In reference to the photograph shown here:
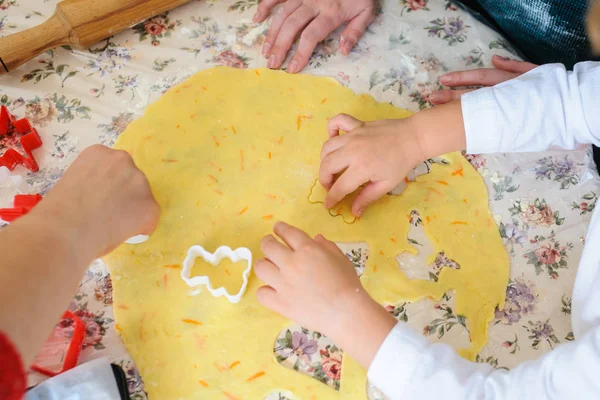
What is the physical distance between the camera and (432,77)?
914mm

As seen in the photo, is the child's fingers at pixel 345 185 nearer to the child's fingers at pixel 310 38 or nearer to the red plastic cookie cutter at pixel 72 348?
the child's fingers at pixel 310 38

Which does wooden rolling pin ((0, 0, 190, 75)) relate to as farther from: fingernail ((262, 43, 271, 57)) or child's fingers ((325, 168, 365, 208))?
child's fingers ((325, 168, 365, 208))

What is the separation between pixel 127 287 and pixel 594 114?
2.23 ft

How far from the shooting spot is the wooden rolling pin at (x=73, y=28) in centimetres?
87

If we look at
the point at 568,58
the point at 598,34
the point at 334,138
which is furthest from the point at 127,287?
the point at 568,58

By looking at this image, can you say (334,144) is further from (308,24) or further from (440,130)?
(308,24)

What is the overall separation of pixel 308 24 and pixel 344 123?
24 cm

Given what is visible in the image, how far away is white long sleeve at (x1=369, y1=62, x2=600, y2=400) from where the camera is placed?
562 mm

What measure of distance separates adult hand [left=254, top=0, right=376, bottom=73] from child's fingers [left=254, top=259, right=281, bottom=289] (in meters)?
0.37

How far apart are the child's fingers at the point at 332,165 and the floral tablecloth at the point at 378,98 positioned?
103 mm

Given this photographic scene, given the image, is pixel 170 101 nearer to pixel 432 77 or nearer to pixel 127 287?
pixel 127 287

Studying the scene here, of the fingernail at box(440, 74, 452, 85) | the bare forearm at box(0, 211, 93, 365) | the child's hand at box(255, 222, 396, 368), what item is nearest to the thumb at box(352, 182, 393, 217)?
the child's hand at box(255, 222, 396, 368)

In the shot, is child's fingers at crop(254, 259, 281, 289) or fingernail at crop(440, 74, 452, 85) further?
fingernail at crop(440, 74, 452, 85)

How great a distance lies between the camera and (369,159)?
2.48 feet
